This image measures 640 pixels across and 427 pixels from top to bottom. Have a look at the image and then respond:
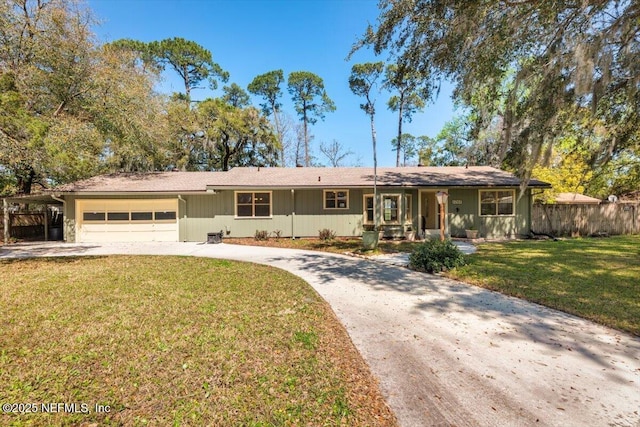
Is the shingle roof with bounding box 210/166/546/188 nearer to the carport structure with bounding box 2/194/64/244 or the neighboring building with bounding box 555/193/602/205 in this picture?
the neighboring building with bounding box 555/193/602/205

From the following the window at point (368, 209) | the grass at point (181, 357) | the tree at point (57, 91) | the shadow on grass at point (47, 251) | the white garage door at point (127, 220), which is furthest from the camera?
the window at point (368, 209)

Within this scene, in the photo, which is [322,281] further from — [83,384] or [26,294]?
[26,294]

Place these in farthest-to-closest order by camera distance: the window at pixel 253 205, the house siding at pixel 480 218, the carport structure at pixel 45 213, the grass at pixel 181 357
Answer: the window at pixel 253 205 → the house siding at pixel 480 218 → the carport structure at pixel 45 213 → the grass at pixel 181 357

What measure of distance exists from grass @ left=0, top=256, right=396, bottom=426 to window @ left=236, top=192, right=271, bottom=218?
8277 mm

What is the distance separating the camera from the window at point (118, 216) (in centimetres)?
1305

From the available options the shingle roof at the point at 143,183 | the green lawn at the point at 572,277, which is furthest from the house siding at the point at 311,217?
the green lawn at the point at 572,277

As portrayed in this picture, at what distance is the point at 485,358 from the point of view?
317 centimetres

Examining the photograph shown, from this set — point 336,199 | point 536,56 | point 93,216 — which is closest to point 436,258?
point 536,56

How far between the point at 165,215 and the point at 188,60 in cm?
1694

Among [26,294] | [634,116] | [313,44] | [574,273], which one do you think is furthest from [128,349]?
[313,44]

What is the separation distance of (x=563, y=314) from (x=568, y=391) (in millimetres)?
2429

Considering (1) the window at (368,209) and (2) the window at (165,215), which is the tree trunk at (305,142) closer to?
(1) the window at (368,209)

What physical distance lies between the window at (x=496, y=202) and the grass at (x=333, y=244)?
4.54 meters

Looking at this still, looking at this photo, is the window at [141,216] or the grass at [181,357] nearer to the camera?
the grass at [181,357]
